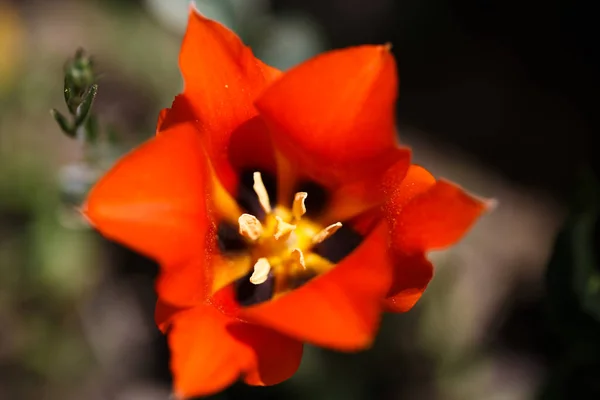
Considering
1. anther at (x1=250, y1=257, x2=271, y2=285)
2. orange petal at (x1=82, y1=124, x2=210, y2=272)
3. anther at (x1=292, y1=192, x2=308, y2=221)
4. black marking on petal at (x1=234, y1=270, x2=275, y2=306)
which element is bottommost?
black marking on petal at (x1=234, y1=270, x2=275, y2=306)

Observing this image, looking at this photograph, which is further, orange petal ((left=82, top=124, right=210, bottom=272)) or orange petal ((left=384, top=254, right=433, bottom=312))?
orange petal ((left=384, top=254, right=433, bottom=312))

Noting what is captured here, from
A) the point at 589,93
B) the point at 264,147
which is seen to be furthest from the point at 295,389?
the point at 589,93

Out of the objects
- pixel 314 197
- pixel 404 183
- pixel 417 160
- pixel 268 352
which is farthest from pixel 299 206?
pixel 417 160

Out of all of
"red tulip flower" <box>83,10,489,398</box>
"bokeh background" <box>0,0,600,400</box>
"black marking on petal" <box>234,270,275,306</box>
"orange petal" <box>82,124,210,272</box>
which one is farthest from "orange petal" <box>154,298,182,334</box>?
"bokeh background" <box>0,0,600,400</box>

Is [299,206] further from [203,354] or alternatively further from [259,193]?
[203,354]

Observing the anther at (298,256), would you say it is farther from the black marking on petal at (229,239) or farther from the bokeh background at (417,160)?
the bokeh background at (417,160)

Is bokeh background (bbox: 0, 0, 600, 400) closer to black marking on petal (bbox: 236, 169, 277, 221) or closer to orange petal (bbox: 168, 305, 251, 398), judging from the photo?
black marking on petal (bbox: 236, 169, 277, 221)

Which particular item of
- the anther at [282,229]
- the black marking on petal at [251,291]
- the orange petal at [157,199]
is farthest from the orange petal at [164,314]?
the anther at [282,229]
